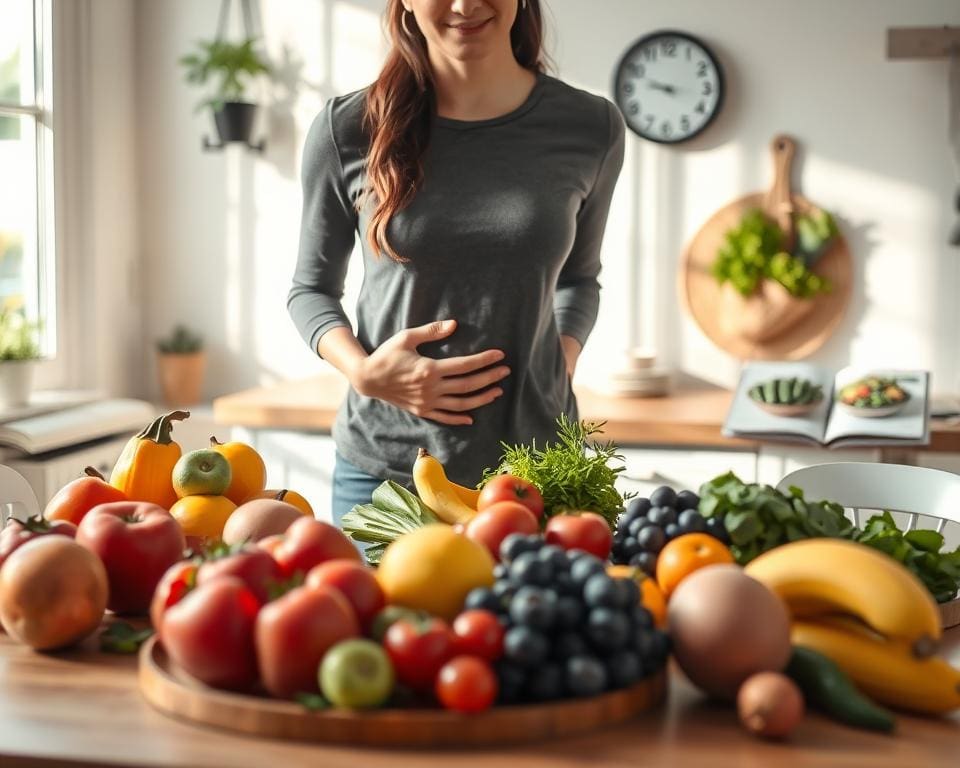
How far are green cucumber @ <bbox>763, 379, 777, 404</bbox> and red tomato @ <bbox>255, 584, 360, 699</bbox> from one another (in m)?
2.12

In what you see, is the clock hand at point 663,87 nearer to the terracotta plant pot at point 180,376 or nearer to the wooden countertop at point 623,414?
the wooden countertop at point 623,414

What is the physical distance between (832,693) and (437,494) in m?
0.56

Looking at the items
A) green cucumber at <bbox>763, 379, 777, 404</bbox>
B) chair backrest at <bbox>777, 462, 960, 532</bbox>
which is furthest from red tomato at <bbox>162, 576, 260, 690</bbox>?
green cucumber at <bbox>763, 379, 777, 404</bbox>

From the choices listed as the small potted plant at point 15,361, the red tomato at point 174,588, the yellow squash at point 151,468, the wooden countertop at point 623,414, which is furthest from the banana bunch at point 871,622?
the small potted plant at point 15,361

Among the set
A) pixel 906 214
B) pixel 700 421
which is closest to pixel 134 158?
pixel 700 421

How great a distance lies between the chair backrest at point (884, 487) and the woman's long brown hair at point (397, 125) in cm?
72

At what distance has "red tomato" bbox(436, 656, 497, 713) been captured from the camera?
2.88ft

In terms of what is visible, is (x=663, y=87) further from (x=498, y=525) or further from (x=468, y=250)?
(x=498, y=525)

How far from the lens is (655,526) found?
122 cm

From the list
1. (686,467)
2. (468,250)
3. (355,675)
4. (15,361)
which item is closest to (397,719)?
(355,675)

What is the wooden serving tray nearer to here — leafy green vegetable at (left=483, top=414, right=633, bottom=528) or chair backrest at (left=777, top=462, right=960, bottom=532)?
leafy green vegetable at (left=483, top=414, right=633, bottom=528)

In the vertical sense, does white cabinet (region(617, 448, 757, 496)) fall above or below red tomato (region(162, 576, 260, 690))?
below

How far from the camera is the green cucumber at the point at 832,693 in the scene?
3.08 feet

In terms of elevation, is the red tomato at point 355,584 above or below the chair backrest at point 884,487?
above
